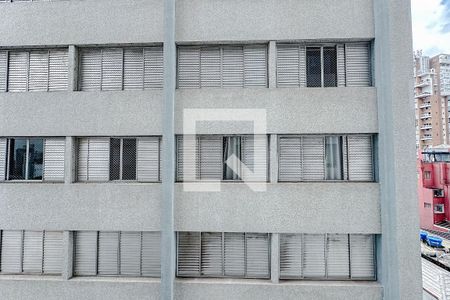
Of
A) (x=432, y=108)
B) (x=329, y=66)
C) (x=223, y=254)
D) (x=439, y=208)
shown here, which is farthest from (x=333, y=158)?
(x=432, y=108)

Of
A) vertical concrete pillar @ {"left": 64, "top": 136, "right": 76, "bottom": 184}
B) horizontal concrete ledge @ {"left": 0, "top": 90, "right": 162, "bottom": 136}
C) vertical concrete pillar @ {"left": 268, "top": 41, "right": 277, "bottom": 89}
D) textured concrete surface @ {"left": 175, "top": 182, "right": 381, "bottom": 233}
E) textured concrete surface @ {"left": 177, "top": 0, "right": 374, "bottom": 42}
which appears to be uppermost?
textured concrete surface @ {"left": 177, "top": 0, "right": 374, "bottom": 42}

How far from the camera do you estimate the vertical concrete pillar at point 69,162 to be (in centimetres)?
697

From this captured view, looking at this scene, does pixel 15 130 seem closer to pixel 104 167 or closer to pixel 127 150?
pixel 104 167

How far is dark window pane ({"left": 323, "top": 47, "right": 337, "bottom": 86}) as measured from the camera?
7.20 meters

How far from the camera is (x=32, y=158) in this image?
731 cm

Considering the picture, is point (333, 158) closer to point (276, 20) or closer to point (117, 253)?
point (276, 20)

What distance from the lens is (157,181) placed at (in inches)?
279

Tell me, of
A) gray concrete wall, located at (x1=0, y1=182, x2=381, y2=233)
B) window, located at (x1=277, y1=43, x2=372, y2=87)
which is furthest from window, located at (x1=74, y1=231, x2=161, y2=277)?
window, located at (x1=277, y1=43, x2=372, y2=87)

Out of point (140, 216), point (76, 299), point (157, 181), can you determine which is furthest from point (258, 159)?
point (76, 299)

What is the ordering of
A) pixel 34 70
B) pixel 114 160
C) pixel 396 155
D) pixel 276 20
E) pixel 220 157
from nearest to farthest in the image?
pixel 396 155
pixel 276 20
pixel 220 157
pixel 114 160
pixel 34 70

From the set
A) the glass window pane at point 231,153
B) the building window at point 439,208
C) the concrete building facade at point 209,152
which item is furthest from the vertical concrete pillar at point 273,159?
the building window at point 439,208

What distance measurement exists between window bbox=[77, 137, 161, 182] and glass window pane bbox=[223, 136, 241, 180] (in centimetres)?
170

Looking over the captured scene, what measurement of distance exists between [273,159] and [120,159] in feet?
12.7

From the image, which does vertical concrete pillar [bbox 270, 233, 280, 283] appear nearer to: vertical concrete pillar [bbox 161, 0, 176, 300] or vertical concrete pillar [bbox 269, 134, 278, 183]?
vertical concrete pillar [bbox 269, 134, 278, 183]
